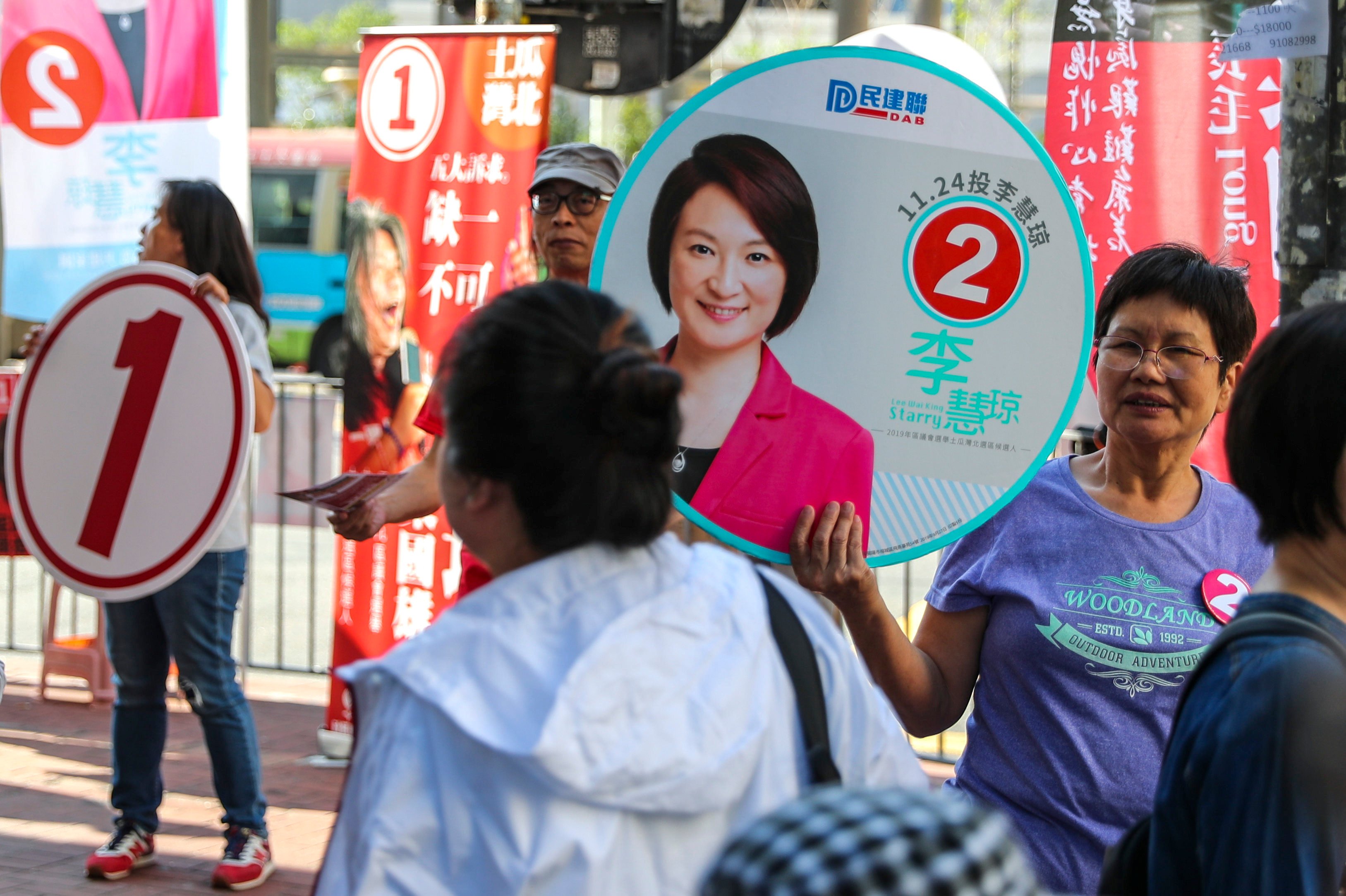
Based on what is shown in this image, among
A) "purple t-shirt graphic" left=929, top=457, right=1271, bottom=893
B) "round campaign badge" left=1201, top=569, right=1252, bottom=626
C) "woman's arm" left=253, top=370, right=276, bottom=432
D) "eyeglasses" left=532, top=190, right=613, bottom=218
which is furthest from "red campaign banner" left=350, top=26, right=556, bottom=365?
"round campaign badge" left=1201, top=569, right=1252, bottom=626

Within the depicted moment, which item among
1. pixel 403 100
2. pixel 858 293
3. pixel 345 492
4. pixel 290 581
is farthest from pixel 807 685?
pixel 290 581

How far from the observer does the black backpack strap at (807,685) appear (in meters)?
1.22

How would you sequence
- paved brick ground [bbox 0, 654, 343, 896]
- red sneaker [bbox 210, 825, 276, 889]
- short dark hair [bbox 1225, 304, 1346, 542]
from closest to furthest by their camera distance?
1. short dark hair [bbox 1225, 304, 1346, 542]
2. red sneaker [bbox 210, 825, 276, 889]
3. paved brick ground [bbox 0, 654, 343, 896]

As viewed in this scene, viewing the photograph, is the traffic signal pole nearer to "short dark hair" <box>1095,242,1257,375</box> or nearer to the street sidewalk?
"short dark hair" <box>1095,242,1257,375</box>

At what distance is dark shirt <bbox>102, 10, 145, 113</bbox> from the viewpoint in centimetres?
530

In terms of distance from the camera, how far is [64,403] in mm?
3086

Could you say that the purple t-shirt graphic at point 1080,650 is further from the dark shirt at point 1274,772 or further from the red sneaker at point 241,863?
the red sneaker at point 241,863

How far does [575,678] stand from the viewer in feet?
3.67

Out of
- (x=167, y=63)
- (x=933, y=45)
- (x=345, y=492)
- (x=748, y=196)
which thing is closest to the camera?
(x=748, y=196)

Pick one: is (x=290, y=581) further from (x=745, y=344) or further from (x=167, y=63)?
(x=745, y=344)

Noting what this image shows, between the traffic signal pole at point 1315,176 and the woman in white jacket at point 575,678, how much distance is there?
1763 millimetres

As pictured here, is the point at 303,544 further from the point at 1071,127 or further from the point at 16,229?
the point at 1071,127

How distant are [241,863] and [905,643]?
2.61 m

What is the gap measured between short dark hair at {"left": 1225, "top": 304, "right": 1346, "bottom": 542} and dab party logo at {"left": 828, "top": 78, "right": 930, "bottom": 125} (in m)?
0.63
